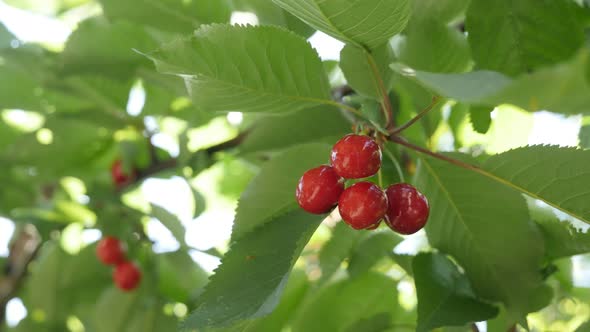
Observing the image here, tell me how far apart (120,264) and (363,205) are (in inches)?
46.2

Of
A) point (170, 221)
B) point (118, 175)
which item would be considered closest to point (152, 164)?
point (118, 175)

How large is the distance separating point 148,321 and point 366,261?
0.69 m

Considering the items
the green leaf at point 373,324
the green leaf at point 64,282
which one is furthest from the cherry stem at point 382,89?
the green leaf at point 64,282

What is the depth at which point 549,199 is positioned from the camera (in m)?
0.81

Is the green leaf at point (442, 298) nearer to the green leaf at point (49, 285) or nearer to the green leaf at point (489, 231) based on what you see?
the green leaf at point (489, 231)

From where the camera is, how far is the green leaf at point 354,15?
671 millimetres

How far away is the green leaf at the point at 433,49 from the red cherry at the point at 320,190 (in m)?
0.28

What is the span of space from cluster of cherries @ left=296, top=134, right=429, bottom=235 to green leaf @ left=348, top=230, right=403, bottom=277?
29 cm

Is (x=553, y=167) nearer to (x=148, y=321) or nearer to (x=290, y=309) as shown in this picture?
(x=290, y=309)

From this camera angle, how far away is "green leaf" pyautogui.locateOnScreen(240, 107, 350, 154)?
106 cm

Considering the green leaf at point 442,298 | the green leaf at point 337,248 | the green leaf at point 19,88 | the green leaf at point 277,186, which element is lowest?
the green leaf at point 19,88

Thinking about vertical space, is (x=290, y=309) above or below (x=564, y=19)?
below

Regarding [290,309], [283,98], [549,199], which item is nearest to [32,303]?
[290,309]

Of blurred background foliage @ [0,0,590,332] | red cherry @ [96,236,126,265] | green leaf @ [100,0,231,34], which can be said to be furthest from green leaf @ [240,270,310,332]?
red cherry @ [96,236,126,265]
